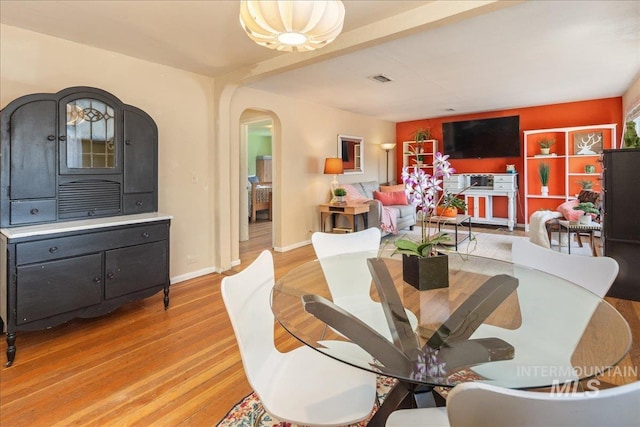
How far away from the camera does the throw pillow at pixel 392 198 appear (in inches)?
258

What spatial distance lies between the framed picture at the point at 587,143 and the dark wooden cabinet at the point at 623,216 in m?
3.52

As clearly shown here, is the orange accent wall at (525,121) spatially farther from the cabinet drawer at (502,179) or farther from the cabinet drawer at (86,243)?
the cabinet drawer at (86,243)

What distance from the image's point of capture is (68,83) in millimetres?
2861

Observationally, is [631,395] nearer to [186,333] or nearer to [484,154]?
[186,333]

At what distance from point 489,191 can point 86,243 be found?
6652mm

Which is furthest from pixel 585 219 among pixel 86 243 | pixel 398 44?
pixel 86 243

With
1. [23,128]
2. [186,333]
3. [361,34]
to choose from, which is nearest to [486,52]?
[361,34]

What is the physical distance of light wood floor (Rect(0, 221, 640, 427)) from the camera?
1.70 meters

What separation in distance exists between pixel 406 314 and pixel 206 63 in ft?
10.3

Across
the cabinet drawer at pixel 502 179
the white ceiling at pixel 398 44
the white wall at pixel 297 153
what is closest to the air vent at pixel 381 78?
the white ceiling at pixel 398 44

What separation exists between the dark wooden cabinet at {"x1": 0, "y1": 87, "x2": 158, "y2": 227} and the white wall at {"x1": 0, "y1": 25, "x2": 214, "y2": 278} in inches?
17.0

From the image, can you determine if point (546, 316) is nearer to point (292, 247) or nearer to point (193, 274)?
point (193, 274)

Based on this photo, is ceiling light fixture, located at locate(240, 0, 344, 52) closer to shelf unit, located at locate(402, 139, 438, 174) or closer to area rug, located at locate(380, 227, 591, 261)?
area rug, located at locate(380, 227, 591, 261)

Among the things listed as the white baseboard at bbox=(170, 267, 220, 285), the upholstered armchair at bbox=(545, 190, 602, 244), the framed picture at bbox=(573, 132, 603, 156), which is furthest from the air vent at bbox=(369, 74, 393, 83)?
the framed picture at bbox=(573, 132, 603, 156)
